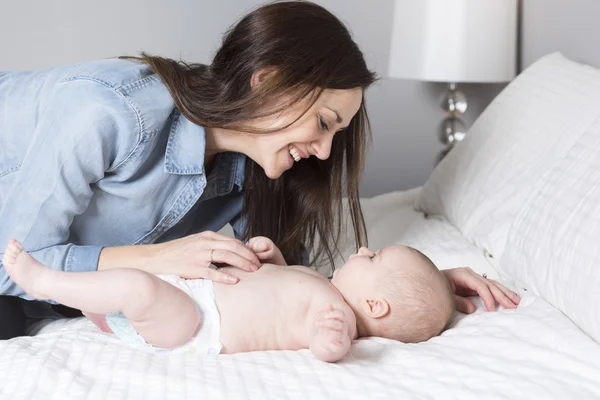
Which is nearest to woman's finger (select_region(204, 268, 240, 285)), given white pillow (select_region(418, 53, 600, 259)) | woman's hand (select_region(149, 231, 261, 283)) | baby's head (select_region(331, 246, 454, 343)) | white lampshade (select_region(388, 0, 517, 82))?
woman's hand (select_region(149, 231, 261, 283))

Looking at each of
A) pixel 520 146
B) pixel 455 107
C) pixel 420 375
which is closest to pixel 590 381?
pixel 420 375

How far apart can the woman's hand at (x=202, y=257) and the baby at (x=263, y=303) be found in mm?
17

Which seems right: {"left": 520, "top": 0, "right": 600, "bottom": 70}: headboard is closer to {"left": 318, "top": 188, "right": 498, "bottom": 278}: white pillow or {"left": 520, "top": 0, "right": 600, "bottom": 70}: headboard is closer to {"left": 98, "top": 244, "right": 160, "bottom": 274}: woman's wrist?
{"left": 318, "top": 188, "right": 498, "bottom": 278}: white pillow

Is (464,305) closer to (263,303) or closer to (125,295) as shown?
(263,303)

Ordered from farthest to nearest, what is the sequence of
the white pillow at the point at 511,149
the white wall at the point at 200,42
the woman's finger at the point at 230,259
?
the white wall at the point at 200,42 → the white pillow at the point at 511,149 → the woman's finger at the point at 230,259

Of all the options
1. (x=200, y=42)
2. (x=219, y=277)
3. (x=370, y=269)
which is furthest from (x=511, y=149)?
(x=200, y=42)

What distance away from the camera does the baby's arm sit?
1224mm

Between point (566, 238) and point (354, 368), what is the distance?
1.54 ft

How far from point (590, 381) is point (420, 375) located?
0.24m

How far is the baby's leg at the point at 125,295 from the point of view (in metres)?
1.27

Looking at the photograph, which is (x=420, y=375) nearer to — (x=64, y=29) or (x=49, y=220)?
(x=49, y=220)

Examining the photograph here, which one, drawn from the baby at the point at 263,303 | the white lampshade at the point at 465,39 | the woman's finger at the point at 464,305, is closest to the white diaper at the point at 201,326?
the baby at the point at 263,303

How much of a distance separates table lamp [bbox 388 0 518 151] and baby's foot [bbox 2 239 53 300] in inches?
70.6

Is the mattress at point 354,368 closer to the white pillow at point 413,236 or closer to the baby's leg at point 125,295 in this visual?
the baby's leg at point 125,295
